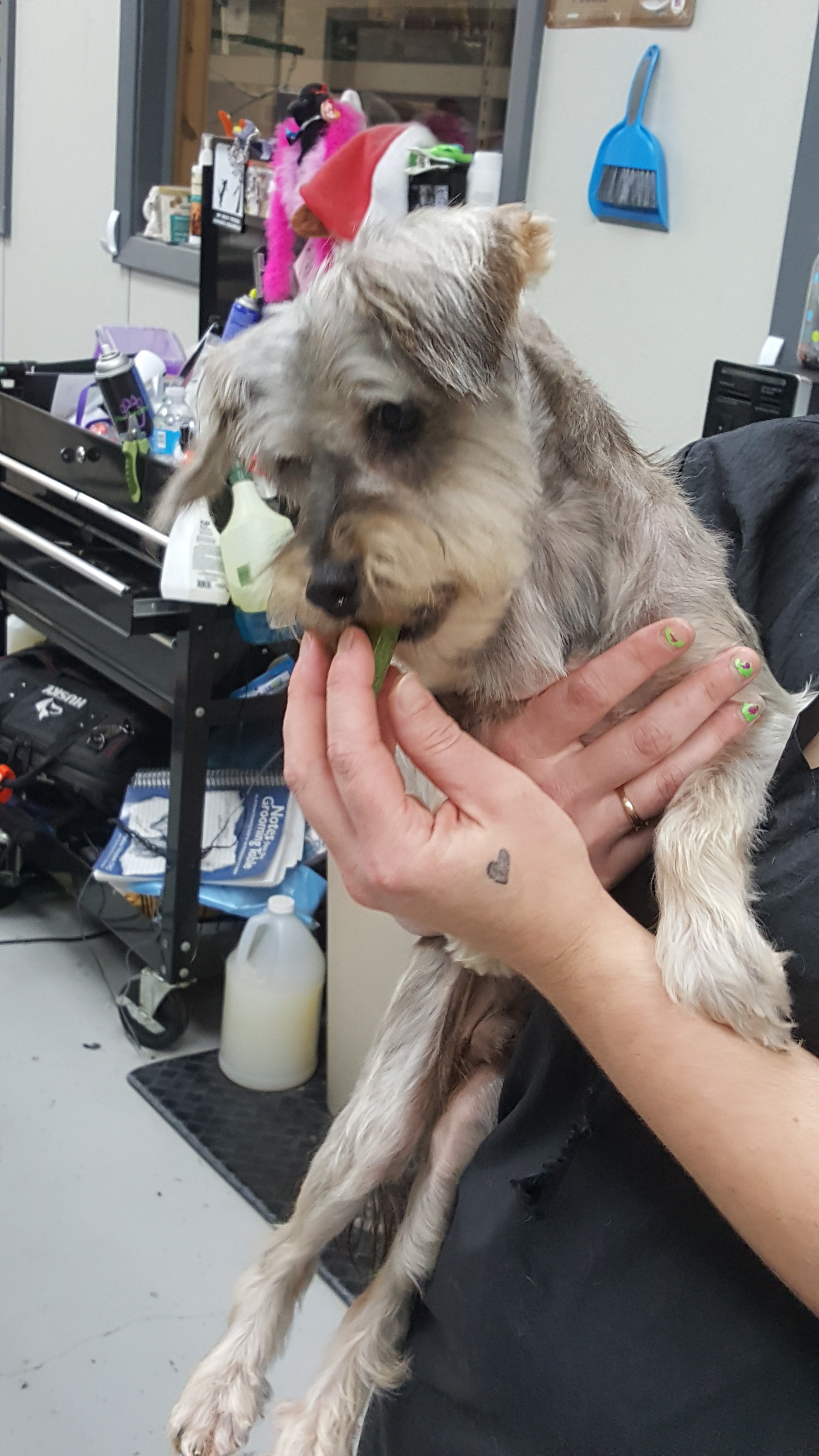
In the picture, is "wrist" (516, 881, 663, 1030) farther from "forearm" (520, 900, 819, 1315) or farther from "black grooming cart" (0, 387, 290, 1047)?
"black grooming cart" (0, 387, 290, 1047)

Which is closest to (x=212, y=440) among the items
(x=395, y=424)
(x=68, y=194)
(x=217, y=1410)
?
(x=395, y=424)

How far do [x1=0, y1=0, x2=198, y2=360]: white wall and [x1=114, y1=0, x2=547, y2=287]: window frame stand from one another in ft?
0.23

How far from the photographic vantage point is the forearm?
0.72 m

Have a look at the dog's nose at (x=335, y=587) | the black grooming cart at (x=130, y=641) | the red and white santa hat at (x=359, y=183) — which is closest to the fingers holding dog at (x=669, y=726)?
the dog's nose at (x=335, y=587)

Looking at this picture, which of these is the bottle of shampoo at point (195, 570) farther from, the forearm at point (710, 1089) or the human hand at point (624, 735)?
the forearm at point (710, 1089)

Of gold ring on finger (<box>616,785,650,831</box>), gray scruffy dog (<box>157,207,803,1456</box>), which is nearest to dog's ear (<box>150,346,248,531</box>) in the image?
gray scruffy dog (<box>157,207,803,1456</box>)

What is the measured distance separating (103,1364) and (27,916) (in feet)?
4.37

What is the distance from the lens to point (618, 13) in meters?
2.08

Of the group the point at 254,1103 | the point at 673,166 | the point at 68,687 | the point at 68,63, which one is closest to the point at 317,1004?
the point at 254,1103

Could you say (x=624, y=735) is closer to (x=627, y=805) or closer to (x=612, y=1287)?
(x=627, y=805)

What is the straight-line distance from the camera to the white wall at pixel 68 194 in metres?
3.72

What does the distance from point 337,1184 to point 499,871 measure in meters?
0.59

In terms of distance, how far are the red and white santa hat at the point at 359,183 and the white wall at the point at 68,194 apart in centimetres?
140

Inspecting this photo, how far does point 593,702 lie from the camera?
989 millimetres
